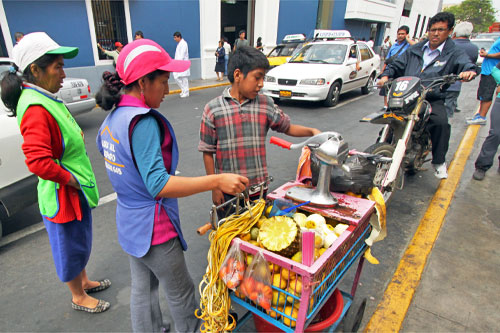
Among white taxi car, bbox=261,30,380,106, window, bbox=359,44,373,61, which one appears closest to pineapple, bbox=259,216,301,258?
white taxi car, bbox=261,30,380,106

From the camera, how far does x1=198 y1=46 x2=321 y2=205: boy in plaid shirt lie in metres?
1.94

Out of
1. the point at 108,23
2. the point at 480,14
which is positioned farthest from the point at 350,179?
the point at 480,14

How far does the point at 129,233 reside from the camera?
1.53 meters

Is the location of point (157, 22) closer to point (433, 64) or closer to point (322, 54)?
point (322, 54)

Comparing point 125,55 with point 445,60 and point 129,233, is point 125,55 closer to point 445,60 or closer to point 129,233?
point 129,233

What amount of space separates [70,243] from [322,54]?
28.2 ft

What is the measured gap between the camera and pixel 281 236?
1.36 meters

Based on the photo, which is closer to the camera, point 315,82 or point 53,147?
point 53,147

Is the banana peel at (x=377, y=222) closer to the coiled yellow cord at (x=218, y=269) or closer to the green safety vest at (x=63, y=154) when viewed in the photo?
the coiled yellow cord at (x=218, y=269)

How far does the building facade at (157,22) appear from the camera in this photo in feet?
27.9


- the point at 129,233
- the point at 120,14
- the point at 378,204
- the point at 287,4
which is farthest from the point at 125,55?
the point at 287,4

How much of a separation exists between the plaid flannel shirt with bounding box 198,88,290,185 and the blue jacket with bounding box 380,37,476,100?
268 cm

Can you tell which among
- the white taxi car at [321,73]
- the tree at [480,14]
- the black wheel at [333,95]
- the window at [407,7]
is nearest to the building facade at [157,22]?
the white taxi car at [321,73]

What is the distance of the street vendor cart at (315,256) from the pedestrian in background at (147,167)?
25cm
